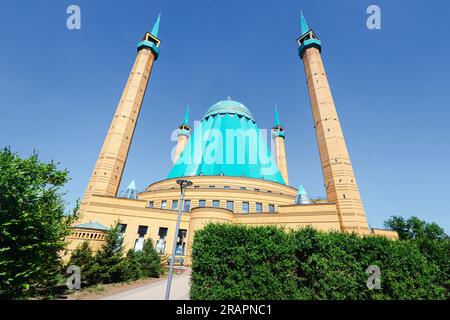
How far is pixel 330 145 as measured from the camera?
30.9m

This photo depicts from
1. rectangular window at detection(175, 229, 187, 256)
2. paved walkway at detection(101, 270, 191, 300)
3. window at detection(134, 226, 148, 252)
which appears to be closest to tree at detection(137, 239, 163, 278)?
paved walkway at detection(101, 270, 191, 300)

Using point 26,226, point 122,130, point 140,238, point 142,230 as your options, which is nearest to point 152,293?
point 26,226

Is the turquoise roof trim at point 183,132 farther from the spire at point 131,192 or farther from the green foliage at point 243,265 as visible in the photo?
the green foliage at point 243,265

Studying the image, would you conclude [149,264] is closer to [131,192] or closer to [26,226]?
[26,226]

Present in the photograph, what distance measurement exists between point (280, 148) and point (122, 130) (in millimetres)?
44019

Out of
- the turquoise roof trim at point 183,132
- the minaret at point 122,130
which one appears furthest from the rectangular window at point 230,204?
the turquoise roof trim at point 183,132

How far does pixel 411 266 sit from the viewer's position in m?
11.1

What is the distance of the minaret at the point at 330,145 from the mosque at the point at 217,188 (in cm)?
12

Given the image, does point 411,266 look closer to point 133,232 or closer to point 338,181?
point 338,181

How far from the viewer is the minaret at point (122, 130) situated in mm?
31328

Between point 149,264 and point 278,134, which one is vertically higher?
point 278,134
